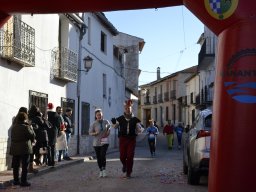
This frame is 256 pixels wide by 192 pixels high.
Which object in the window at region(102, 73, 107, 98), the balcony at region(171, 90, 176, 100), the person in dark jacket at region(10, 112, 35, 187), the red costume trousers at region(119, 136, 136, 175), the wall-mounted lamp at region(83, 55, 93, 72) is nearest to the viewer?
the person in dark jacket at region(10, 112, 35, 187)

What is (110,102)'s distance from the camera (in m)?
31.0

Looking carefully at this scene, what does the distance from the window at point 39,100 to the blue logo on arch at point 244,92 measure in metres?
10.4

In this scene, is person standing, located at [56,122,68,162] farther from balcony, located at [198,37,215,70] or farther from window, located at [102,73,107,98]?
balcony, located at [198,37,215,70]

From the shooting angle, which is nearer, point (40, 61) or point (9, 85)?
point (9, 85)

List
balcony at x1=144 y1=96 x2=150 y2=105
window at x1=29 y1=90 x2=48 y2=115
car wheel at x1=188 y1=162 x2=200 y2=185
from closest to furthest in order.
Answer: car wheel at x1=188 y1=162 x2=200 y2=185
window at x1=29 y1=90 x2=48 y2=115
balcony at x1=144 y1=96 x2=150 y2=105

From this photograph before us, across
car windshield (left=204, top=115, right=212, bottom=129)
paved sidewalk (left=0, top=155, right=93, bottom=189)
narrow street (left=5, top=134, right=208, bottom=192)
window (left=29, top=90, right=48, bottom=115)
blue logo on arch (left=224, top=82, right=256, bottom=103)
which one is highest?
window (left=29, top=90, right=48, bottom=115)

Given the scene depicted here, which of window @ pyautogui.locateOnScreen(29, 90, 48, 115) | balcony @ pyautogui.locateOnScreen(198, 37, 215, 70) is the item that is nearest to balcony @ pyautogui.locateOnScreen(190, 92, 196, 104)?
balcony @ pyautogui.locateOnScreen(198, 37, 215, 70)

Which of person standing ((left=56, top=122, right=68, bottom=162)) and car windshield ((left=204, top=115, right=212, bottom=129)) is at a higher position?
car windshield ((left=204, top=115, right=212, bottom=129))

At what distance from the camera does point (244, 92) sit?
6.93 m

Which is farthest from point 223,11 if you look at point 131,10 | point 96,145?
point 96,145

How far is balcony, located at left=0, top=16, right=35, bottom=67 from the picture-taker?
14.0 m

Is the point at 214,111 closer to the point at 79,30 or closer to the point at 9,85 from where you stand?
the point at 9,85

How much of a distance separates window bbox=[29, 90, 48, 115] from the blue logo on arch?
1035 centimetres

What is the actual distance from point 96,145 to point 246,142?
21.3ft
